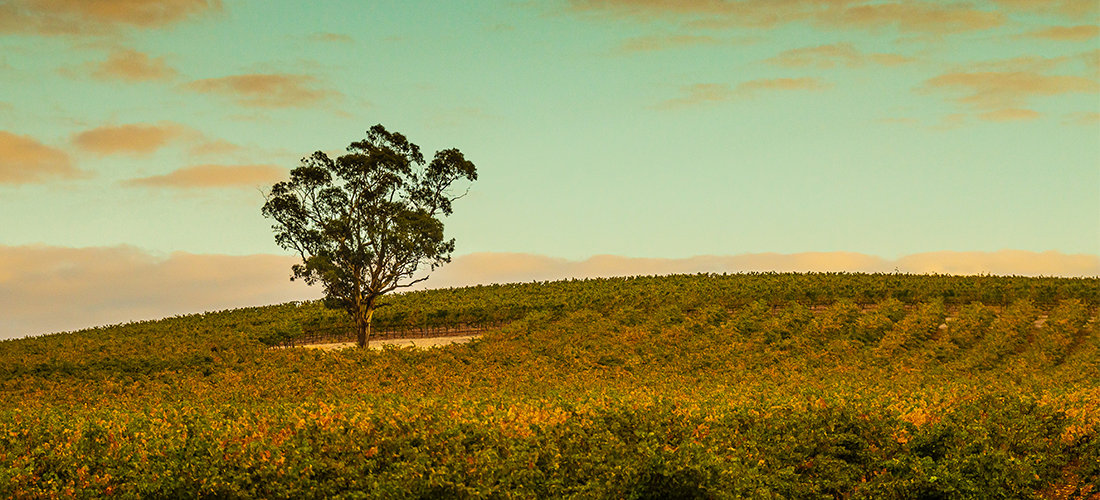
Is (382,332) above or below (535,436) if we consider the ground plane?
above

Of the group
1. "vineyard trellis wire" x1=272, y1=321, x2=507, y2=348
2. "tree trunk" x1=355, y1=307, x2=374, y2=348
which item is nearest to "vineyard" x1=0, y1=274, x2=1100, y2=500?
"tree trunk" x1=355, y1=307, x2=374, y2=348

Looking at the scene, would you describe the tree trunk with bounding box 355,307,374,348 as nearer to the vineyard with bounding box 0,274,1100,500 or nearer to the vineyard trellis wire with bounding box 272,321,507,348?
the vineyard trellis wire with bounding box 272,321,507,348

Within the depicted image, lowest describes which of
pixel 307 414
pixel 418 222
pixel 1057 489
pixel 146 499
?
pixel 1057 489

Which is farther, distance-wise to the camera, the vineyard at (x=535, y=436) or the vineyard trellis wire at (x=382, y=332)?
the vineyard trellis wire at (x=382, y=332)

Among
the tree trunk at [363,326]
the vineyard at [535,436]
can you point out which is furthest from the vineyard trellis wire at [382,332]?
the vineyard at [535,436]

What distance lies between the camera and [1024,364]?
2892 cm

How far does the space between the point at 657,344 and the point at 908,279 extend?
98.8 feet

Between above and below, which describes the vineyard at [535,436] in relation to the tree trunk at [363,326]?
below

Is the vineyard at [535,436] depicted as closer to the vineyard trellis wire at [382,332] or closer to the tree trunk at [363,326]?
the tree trunk at [363,326]

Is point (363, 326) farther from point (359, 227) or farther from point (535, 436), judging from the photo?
point (535, 436)

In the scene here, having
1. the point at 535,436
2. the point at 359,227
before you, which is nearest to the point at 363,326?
the point at 359,227

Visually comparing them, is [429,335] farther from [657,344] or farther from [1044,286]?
[1044,286]

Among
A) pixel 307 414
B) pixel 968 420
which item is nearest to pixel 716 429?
pixel 968 420

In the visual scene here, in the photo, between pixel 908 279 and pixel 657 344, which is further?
pixel 908 279
